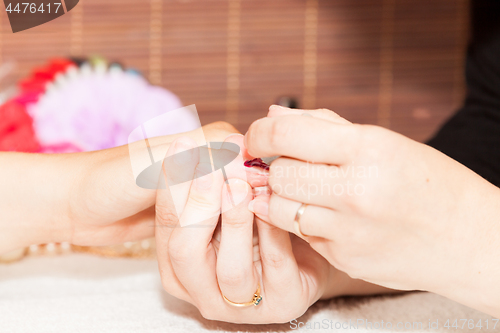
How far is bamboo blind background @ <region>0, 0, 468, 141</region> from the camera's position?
1.51 metres

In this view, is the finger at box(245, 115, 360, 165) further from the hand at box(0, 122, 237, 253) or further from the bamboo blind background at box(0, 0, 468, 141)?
the bamboo blind background at box(0, 0, 468, 141)

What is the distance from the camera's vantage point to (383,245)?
0.37 meters

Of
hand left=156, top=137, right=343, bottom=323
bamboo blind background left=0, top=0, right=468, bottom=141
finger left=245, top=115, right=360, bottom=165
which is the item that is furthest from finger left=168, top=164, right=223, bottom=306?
bamboo blind background left=0, top=0, right=468, bottom=141

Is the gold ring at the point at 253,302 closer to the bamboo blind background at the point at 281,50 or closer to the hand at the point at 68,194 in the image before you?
the hand at the point at 68,194

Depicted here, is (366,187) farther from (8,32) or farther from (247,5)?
(8,32)

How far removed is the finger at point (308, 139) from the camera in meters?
0.35

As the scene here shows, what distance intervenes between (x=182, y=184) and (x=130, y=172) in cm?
7

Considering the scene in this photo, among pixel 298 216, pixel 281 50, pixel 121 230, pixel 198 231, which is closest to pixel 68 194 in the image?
pixel 121 230

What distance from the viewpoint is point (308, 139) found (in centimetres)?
36

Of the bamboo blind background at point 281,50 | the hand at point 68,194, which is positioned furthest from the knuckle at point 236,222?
the bamboo blind background at point 281,50

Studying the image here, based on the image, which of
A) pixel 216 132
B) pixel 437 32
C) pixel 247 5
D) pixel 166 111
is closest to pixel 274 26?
pixel 247 5

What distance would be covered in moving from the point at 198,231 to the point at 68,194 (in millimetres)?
210

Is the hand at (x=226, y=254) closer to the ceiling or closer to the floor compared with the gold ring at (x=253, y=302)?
closer to the ceiling

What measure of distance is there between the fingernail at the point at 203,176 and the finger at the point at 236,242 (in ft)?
0.07
